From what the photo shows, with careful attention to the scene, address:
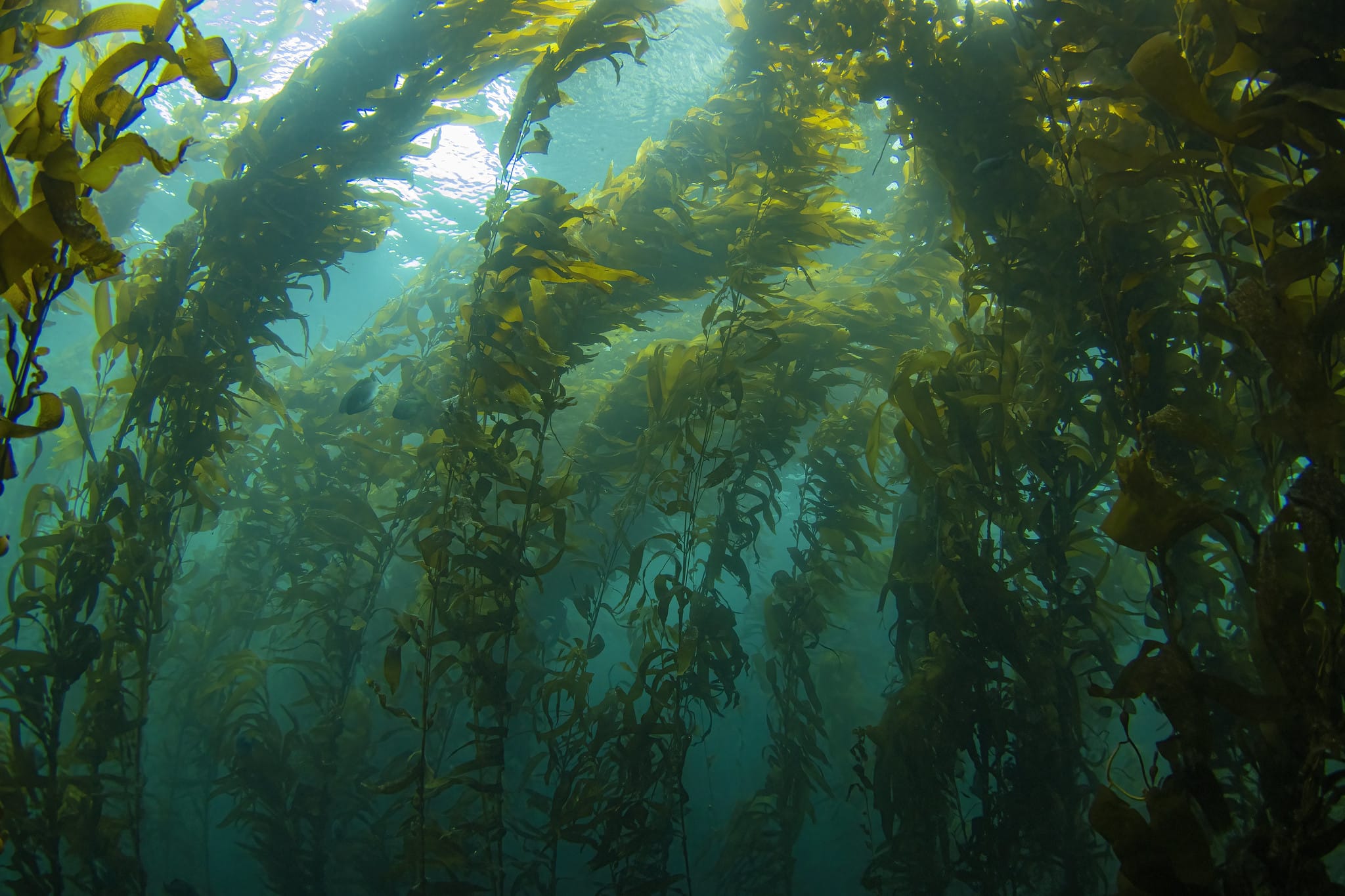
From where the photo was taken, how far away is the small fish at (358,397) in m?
3.74

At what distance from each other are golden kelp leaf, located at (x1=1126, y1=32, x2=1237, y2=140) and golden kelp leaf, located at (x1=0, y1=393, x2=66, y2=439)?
2.48 m

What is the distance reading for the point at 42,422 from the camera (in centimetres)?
123

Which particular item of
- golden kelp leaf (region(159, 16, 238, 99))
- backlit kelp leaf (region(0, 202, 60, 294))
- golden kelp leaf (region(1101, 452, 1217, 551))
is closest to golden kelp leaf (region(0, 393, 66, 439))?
backlit kelp leaf (region(0, 202, 60, 294))

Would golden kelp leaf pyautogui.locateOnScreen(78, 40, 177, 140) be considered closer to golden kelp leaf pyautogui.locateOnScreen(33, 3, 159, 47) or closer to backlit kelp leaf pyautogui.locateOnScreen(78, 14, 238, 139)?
backlit kelp leaf pyautogui.locateOnScreen(78, 14, 238, 139)

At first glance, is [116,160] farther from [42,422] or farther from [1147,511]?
[1147,511]

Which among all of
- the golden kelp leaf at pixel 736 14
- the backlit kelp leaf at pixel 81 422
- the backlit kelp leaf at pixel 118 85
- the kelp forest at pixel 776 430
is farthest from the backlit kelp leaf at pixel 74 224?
the golden kelp leaf at pixel 736 14

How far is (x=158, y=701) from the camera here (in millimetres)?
6594

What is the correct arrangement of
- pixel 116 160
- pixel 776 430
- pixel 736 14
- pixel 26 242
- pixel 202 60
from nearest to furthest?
pixel 26 242 < pixel 116 160 < pixel 202 60 < pixel 736 14 < pixel 776 430

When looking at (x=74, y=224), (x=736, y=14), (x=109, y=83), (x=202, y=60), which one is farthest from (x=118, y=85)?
(x=736, y=14)

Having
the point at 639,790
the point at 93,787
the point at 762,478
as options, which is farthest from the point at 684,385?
the point at 93,787

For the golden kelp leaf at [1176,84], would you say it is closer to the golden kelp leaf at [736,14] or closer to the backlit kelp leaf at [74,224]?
the backlit kelp leaf at [74,224]

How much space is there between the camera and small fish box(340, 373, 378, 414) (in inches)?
147

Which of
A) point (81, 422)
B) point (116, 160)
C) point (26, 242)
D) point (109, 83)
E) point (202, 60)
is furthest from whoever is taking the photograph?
point (81, 422)

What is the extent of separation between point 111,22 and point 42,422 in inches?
43.6
